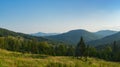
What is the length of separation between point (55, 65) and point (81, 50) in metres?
60.3

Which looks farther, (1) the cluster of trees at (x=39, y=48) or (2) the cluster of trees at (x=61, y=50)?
(1) the cluster of trees at (x=39, y=48)

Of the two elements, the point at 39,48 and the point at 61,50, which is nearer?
the point at 61,50

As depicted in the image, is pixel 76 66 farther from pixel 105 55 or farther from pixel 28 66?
pixel 105 55

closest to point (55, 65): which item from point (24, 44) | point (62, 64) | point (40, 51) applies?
point (62, 64)

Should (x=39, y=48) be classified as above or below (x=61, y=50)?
above

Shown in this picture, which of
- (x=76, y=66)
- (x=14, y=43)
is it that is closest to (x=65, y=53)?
(x=14, y=43)

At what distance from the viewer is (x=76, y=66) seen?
1544 inches

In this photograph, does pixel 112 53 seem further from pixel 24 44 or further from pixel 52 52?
pixel 24 44

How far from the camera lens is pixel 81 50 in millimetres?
94875

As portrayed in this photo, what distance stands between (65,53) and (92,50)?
18.3 meters

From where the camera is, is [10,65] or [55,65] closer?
[10,65]

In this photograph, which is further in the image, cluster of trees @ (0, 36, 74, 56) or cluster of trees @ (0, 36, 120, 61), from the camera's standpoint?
cluster of trees @ (0, 36, 74, 56)

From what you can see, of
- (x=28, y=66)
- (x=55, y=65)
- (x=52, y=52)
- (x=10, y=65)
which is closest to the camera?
(x=10, y=65)

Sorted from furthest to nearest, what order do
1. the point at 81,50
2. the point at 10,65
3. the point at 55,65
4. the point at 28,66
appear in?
1. the point at 81,50
2. the point at 55,65
3. the point at 28,66
4. the point at 10,65
